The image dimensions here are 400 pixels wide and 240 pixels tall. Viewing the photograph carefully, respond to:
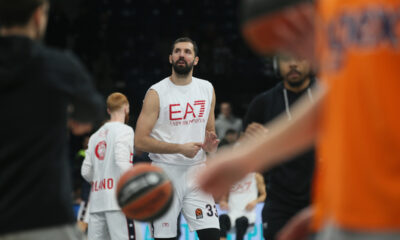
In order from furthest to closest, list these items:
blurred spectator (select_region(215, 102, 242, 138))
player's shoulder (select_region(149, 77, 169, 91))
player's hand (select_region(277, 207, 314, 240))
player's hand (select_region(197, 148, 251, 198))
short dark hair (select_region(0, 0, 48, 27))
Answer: blurred spectator (select_region(215, 102, 242, 138)), player's shoulder (select_region(149, 77, 169, 91)), short dark hair (select_region(0, 0, 48, 27)), player's hand (select_region(277, 207, 314, 240)), player's hand (select_region(197, 148, 251, 198))

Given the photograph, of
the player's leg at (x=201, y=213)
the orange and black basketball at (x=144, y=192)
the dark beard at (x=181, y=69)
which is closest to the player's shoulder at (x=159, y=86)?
the dark beard at (x=181, y=69)

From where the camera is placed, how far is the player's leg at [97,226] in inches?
319

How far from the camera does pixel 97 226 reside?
811 cm

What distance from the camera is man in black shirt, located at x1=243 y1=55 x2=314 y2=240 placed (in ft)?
19.9

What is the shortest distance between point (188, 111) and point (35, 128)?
5.27m

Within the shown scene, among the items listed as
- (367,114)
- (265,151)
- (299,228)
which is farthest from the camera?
(299,228)

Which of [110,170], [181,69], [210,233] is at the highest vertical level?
[181,69]

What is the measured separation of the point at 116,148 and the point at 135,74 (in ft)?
35.4

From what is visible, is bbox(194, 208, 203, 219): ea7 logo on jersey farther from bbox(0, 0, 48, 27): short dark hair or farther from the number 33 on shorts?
bbox(0, 0, 48, 27): short dark hair

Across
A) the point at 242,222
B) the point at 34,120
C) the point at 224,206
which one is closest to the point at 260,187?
the point at 224,206

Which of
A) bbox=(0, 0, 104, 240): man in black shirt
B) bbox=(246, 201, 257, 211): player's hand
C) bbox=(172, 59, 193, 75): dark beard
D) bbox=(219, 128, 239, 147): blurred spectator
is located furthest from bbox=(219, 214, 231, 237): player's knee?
bbox=(0, 0, 104, 240): man in black shirt

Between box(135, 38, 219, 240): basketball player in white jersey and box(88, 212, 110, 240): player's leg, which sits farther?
box(88, 212, 110, 240): player's leg

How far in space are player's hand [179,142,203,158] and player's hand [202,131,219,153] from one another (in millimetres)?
85

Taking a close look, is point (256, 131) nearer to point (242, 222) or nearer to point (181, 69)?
point (181, 69)
